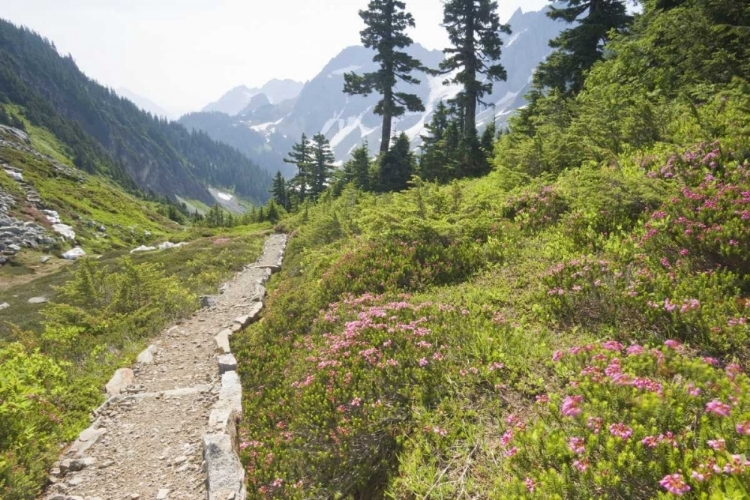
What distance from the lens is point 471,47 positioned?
28953mm

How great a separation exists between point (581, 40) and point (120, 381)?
24.1 metres

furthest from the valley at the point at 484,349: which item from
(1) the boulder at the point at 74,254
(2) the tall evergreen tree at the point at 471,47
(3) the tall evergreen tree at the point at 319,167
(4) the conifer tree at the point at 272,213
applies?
(3) the tall evergreen tree at the point at 319,167

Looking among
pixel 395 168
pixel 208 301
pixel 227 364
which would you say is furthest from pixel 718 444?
pixel 395 168

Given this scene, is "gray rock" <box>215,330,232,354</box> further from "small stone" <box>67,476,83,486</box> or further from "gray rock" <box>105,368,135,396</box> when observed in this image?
"small stone" <box>67,476,83,486</box>

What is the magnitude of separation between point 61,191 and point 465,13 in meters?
65.2

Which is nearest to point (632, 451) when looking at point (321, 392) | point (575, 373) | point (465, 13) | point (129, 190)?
point (575, 373)

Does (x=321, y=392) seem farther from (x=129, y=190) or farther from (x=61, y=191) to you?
(x=129, y=190)

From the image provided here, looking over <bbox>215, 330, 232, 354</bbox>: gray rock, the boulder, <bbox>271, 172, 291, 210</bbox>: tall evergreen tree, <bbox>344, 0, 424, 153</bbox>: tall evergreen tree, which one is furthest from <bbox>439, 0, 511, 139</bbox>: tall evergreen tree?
<bbox>271, 172, 291, 210</bbox>: tall evergreen tree

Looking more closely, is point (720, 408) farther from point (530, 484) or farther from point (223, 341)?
point (223, 341)

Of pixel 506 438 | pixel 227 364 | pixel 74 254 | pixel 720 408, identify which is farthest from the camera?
pixel 74 254

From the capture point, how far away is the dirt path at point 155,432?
5676 mm

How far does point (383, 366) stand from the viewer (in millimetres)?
5777

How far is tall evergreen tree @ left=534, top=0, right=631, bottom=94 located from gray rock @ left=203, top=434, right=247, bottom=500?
69.5 feet

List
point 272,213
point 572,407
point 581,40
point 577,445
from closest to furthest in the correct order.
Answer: point 577,445 → point 572,407 → point 581,40 → point 272,213
